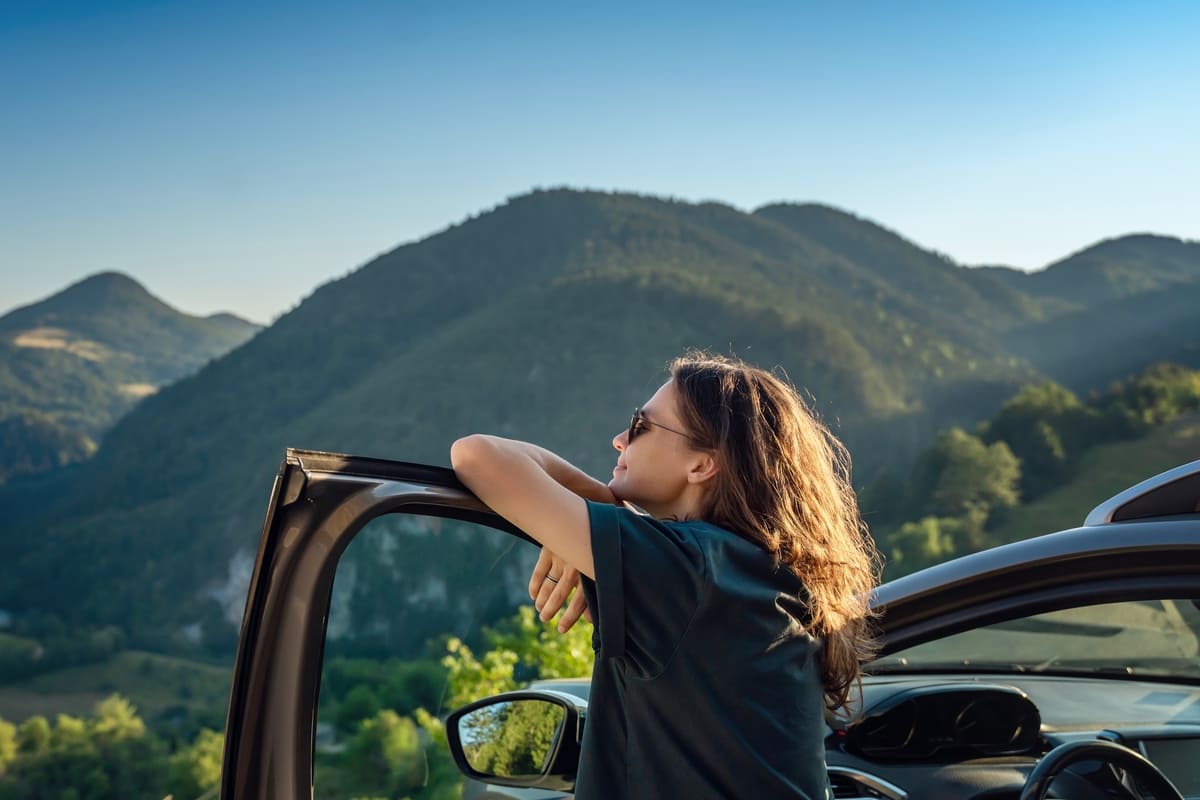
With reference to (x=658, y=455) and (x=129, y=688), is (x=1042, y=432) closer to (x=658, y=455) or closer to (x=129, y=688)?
(x=129, y=688)

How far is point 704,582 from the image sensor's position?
110 cm

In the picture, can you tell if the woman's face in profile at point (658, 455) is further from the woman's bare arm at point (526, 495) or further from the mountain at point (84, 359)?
the mountain at point (84, 359)

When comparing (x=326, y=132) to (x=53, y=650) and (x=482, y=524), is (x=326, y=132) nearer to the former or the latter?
(x=53, y=650)

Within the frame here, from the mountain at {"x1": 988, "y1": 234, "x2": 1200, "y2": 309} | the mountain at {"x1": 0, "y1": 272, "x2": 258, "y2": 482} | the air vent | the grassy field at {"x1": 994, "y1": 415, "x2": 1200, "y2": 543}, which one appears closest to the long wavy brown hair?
the air vent

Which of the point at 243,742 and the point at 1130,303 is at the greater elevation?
the point at 1130,303

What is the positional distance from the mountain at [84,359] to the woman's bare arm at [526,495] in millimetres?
83544

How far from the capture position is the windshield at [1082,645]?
1.41 m

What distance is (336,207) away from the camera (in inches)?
3723

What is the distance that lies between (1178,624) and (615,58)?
7662cm

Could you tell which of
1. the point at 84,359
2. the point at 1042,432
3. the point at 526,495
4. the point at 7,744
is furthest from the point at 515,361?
the point at 526,495

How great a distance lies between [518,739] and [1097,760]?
Result: 823 mm

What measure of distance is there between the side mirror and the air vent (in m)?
0.40

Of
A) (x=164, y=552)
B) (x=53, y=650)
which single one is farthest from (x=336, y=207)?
(x=53, y=650)

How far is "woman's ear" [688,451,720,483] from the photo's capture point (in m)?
1.29
